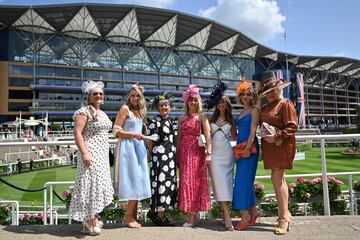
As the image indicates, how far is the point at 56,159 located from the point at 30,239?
23.9 meters

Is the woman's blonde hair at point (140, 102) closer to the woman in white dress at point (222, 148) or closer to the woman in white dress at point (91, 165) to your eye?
the woman in white dress at point (91, 165)

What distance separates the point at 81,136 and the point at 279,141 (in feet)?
8.50

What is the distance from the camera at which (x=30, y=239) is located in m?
3.76

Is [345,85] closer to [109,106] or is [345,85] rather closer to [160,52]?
[160,52]

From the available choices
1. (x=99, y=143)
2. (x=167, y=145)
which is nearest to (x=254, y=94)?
(x=167, y=145)

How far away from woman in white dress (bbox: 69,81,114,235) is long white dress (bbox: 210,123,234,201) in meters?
1.46

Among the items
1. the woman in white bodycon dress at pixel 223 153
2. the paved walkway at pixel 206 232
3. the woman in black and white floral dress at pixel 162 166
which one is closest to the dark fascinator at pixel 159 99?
the woman in black and white floral dress at pixel 162 166

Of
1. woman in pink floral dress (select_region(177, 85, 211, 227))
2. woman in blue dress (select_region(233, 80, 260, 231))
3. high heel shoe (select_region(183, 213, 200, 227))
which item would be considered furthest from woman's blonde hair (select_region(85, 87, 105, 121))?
woman in blue dress (select_region(233, 80, 260, 231))

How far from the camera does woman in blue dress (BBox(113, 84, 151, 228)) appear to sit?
13.8ft

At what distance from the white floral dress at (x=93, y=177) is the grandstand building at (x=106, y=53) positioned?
5071cm

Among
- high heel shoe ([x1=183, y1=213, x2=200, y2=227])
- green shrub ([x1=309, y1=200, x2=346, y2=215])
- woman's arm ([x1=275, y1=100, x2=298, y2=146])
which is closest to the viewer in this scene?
woman's arm ([x1=275, y1=100, x2=298, y2=146])

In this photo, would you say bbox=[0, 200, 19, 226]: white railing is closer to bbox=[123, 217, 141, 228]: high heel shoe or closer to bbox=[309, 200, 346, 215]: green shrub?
bbox=[123, 217, 141, 228]: high heel shoe

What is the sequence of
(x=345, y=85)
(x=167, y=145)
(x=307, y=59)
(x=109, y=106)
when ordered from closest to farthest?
(x=167, y=145), (x=109, y=106), (x=307, y=59), (x=345, y=85)

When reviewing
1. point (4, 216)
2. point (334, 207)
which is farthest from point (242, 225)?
point (4, 216)
